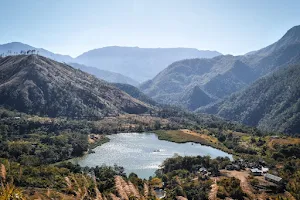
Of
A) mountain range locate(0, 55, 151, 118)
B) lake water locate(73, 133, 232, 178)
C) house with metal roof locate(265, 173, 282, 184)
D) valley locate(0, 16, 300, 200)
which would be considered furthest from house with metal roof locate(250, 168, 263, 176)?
mountain range locate(0, 55, 151, 118)

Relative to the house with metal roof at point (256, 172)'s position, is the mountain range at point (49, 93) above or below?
above

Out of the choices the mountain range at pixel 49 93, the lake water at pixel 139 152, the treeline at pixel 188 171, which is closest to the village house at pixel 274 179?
the treeline at pixel 188 171

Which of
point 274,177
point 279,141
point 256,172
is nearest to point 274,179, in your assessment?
point 274,177

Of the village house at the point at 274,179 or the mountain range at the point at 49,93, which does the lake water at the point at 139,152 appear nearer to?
the village house at the point at 274,179

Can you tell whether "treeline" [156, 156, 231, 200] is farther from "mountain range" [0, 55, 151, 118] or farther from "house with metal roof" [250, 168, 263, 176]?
"mountain range" [0, 55, 151, 118]

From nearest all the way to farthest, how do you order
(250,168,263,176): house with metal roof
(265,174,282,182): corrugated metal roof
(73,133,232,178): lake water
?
(265,174,282,182): corrugated metal roof, (250,168,263,176): house with metal roof, (73,133,232,178): lake water

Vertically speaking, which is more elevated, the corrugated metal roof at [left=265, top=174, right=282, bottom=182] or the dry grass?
the dry grass

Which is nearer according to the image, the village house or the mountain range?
the village house

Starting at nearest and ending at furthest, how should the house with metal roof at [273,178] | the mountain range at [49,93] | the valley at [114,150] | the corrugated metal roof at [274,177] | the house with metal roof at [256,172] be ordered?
the valley at [114,150] < the house with metal roof at [273,178] < the corrugated metal roof at [274,177] < the house with metal roof at [256,172] < the mountain range at [49,93]
